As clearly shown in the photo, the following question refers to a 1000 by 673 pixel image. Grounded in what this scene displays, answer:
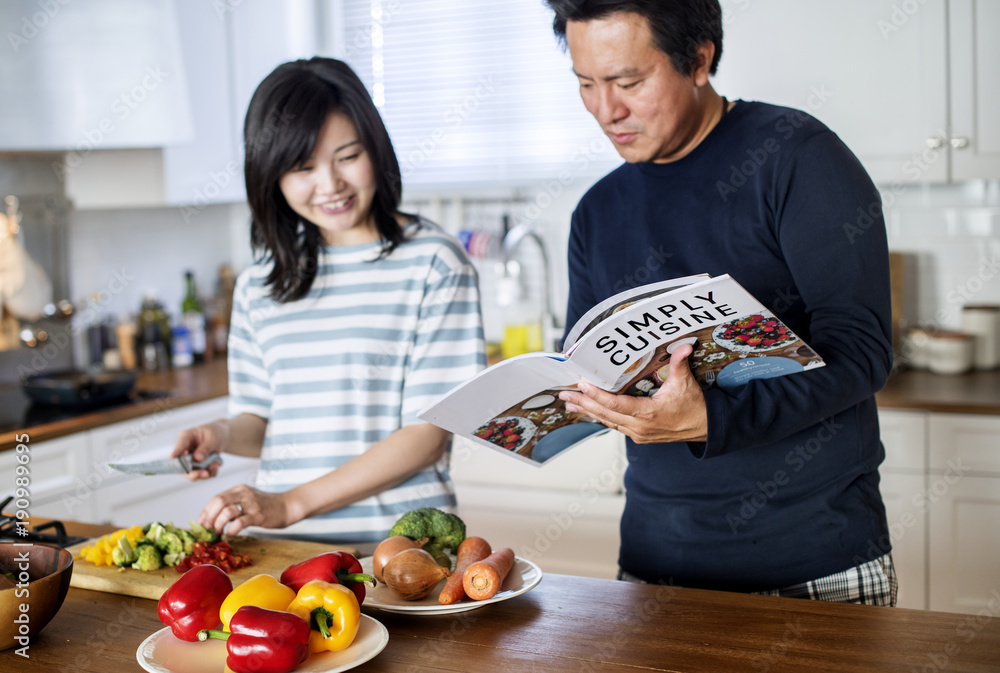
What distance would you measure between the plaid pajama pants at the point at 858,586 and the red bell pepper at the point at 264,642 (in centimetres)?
75

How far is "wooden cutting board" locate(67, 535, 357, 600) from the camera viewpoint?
4.03ft

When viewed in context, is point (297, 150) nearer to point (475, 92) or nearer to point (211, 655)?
point (211, 655)

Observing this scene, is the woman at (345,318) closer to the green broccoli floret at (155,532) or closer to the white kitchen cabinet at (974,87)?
the green broccoli floret at (155,532)

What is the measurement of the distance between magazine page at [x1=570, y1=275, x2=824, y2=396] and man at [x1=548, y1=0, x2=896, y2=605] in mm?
27

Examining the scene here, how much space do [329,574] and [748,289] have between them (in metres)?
0.71

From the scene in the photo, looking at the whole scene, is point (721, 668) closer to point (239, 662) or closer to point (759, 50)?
point (239, 662)

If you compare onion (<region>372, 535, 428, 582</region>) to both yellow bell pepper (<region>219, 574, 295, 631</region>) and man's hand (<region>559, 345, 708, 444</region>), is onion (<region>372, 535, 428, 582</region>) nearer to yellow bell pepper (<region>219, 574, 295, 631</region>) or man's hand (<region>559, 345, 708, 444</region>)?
yellow bell pepper (<region>219, 574, 295, 631</region>)

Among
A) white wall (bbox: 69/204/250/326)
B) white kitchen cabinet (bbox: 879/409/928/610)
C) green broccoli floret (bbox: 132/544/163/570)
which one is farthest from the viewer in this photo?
white wall (bbox: 69/204/250/326)

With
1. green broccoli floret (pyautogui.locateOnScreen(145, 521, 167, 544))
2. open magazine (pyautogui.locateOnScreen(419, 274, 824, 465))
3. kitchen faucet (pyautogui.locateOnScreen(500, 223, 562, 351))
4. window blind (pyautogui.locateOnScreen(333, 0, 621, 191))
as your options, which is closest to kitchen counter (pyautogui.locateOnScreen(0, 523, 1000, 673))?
green broccoli floret (pyautogui.locateOnScreen(145, 521, 167, 544))

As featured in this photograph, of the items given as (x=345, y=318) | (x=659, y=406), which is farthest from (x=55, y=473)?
(x=659, y=406)

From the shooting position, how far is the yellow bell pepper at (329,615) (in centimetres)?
97

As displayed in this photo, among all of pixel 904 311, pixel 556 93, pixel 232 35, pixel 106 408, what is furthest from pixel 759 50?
pixel 106 408

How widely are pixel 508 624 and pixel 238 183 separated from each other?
2.51 meters

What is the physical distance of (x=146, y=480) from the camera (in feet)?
8.54
